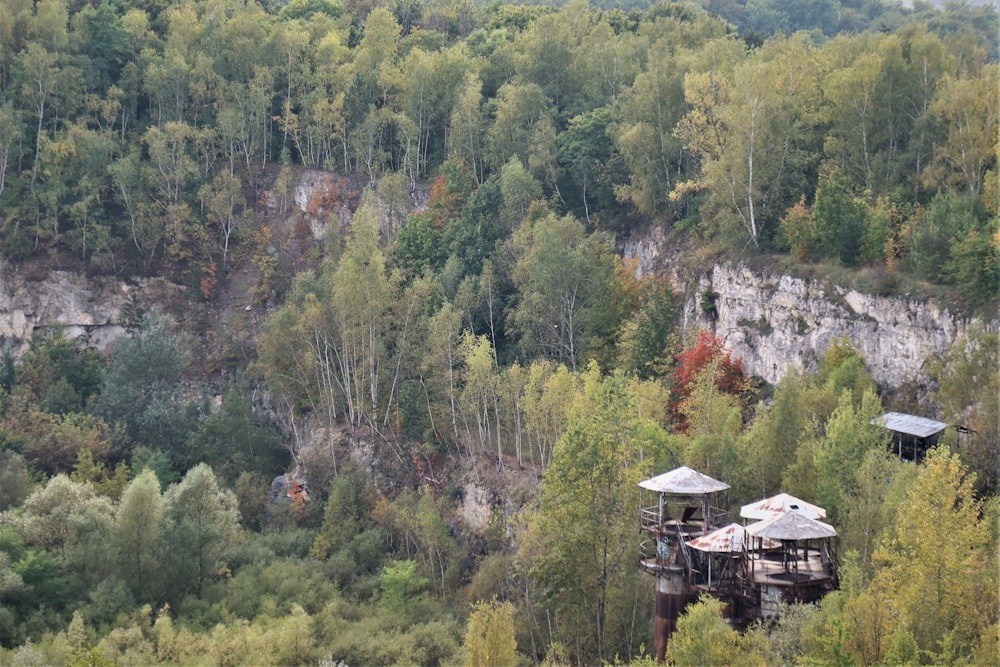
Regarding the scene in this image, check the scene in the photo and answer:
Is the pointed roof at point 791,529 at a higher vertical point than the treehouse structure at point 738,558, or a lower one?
higher

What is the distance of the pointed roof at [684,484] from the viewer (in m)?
27.6

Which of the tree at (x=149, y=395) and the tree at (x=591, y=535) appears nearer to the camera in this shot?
the tree at (x=591, y=535)

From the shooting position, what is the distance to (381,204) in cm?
6116

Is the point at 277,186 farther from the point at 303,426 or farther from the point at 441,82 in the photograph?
the point at 303,426

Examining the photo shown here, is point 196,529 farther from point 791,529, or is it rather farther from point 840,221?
point 840,221

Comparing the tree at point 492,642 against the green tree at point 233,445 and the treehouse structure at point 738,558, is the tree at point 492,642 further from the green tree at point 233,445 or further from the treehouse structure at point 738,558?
the green tree at point 233,445

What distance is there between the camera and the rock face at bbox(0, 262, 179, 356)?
5966cm

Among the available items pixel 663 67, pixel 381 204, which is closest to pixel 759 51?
pixel 663 67

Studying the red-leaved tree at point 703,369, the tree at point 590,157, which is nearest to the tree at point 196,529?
the red-leaved tree at point 703,369

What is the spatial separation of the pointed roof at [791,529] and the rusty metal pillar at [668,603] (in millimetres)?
2523

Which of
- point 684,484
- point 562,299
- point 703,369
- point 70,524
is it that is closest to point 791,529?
point 684,484

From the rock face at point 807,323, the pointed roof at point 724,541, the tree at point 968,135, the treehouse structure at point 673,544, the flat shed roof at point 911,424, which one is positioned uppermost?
the tree at point 968,135

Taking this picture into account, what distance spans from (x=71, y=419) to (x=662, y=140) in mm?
30413

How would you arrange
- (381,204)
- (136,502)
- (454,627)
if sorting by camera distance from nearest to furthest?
(454,627)
(136,502)
(381,204)
